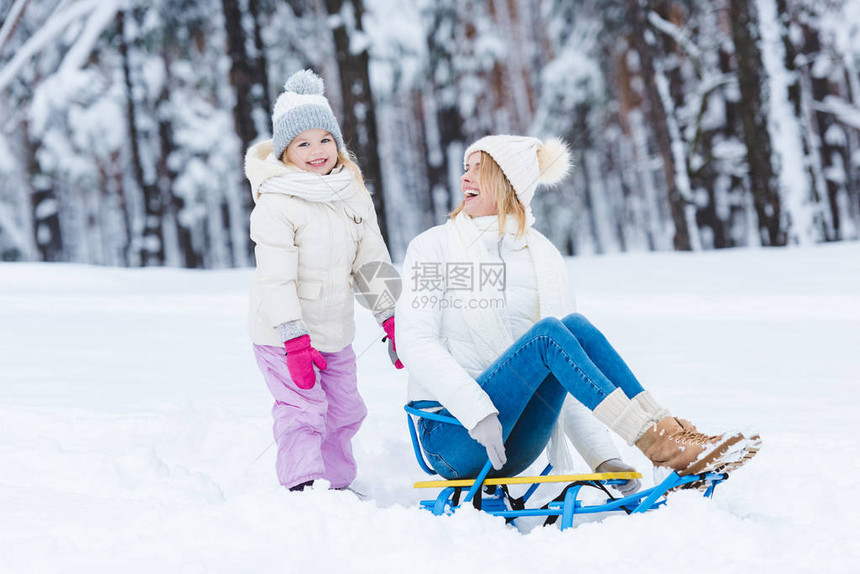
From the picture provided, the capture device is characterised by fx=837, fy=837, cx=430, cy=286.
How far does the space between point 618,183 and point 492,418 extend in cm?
2491

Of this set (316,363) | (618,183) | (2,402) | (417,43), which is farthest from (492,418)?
(618,183)

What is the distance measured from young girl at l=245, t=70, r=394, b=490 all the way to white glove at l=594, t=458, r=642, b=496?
1.06 metres

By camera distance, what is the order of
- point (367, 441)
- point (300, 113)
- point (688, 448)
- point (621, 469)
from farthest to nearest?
point (367, 441)
point (300, 113)
point (621, 469)
point (688, 448)

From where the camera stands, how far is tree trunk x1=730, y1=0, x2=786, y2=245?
9.86 metres

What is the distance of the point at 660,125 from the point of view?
1278cm

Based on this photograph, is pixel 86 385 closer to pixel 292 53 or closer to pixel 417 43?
pixel 417 43

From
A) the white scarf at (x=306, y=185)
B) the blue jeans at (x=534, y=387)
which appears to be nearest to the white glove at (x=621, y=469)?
the blue jeans at (x=534, y=387)

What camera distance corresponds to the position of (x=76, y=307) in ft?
25.6

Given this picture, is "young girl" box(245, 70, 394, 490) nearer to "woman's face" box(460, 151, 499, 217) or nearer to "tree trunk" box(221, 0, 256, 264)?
"woman's face" box(460, 151, 499, 217)

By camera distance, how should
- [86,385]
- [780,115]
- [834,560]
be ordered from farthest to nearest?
[780,115] < [86,385] < [834,560]

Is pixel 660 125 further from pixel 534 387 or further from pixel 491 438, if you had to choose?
pixel 491 438

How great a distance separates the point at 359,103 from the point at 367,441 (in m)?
6.80

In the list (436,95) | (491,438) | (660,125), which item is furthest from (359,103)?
(436,95)

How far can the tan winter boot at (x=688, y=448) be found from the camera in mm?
2525
